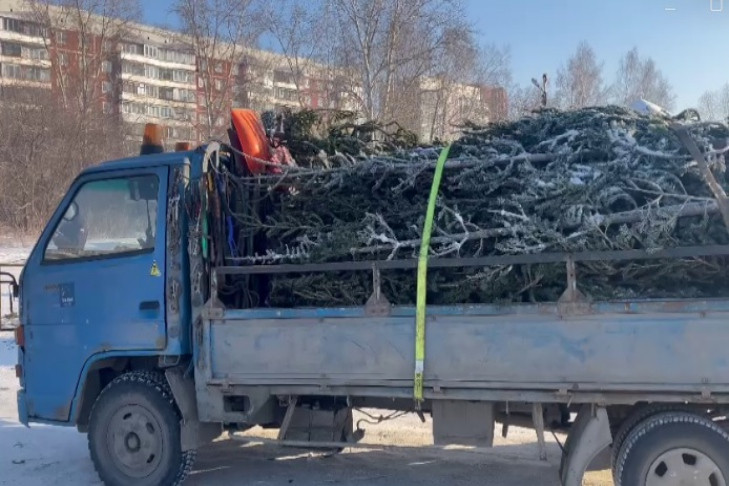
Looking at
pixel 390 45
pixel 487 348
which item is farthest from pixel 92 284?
pixel 390 45

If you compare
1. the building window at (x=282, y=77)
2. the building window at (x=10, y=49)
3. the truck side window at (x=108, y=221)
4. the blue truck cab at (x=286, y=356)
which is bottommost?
the blue truck cab at (x=286, y=356)

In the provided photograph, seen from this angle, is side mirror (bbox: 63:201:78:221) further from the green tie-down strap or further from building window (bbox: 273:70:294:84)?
building window (bbox: 273:70:294:84)

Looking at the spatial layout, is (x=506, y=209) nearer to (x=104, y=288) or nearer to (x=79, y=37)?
(x=104, y=288)

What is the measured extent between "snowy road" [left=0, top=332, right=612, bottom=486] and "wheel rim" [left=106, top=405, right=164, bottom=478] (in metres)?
0.49

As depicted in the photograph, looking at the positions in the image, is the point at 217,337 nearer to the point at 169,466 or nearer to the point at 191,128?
the point at 169,466

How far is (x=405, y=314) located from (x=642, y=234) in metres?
1.45

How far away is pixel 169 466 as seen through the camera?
5441mm

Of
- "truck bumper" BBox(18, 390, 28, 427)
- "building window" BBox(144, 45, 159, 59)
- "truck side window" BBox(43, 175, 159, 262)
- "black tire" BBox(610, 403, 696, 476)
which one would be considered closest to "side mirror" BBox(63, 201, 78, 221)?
"truck side window" BBox(43, 175, 159, 262)

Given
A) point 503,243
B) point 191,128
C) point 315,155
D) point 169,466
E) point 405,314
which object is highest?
point 191,128

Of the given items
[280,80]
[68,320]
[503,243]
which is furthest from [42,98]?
[503,243]

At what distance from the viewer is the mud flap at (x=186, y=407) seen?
5406 mm

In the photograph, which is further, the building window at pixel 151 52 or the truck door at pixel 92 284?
the building window at pixel 151 52

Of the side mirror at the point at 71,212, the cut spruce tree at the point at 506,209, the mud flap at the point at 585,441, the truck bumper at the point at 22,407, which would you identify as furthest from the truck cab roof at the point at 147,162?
the mud flap at the point at 585,441

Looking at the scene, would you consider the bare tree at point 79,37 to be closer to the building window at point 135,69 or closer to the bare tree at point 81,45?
the bare tree at point 81,45
